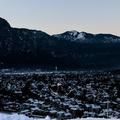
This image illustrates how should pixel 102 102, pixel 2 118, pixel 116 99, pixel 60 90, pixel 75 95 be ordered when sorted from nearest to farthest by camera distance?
pixel 2 118, pixel 102 102, pixel 116 99, pixel 75 95, pixel 60 90

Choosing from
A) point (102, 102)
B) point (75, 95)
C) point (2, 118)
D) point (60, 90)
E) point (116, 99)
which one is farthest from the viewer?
point (60, 90)

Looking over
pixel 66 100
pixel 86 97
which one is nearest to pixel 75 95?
pixel 86 97

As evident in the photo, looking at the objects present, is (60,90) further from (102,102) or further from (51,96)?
(102,102)

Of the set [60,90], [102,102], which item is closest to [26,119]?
[102,102]

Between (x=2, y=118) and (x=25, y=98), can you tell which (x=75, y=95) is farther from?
(x=2, y=118)

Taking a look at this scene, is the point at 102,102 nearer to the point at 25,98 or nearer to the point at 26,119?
the point at 25,98

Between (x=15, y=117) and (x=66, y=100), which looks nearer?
(x=15, y=117)

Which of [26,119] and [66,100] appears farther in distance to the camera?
[66,100]

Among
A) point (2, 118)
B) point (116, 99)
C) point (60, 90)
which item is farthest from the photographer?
point (60, 90)
